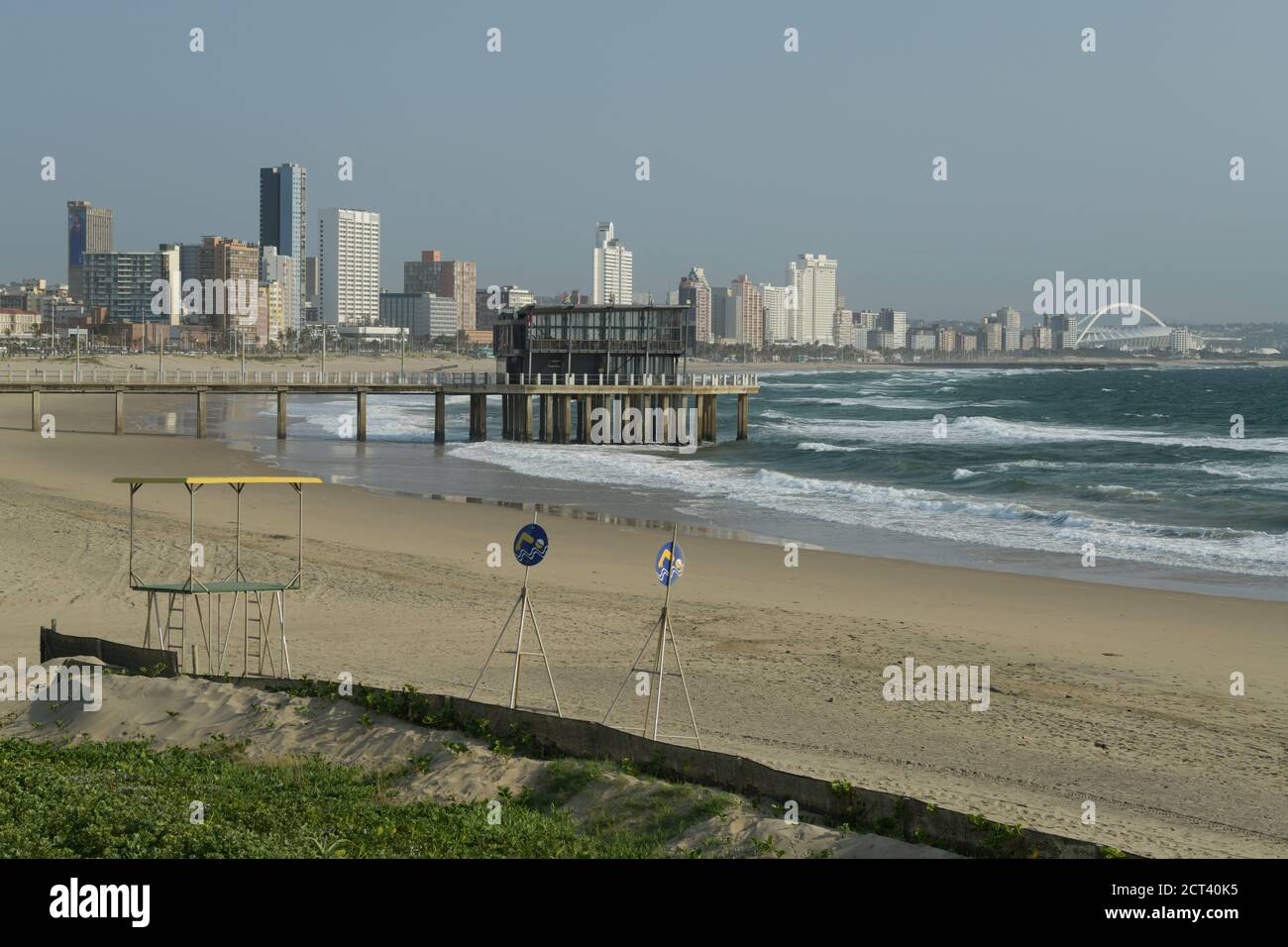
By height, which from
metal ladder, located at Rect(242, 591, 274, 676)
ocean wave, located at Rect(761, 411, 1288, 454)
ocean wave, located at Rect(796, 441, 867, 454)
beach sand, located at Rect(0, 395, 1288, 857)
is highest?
ocean wave, located at Rect(761, 411, 1288, 454)

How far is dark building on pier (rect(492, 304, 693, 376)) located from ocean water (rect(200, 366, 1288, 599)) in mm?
4797

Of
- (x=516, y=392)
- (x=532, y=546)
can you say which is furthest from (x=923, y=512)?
(x=516, y=392)

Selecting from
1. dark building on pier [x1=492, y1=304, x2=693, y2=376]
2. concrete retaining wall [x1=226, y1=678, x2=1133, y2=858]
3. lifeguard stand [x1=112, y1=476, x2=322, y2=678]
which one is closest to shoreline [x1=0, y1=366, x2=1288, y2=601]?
dark building on pier [x1=492, y1=304, x2=693, y2=376]

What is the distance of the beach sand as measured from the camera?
1159 centimetres

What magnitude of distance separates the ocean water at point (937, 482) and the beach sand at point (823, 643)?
339cm

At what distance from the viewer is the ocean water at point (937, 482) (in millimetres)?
27312

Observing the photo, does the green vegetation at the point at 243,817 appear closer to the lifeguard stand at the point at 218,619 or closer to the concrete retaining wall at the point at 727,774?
the concrete retaining wall at the point at 727,774

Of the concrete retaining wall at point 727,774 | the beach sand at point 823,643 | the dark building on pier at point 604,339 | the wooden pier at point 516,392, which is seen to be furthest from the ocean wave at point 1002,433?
the concrete retaining wall at point 727,774

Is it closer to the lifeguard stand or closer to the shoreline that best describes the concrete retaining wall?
the lifeguard stand

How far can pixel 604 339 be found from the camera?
58.3m

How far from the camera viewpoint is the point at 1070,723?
45.1 feet

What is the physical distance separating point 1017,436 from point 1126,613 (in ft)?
146

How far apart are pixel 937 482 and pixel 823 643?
2505 centimetres
